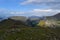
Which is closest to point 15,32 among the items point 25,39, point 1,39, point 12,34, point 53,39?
point 12,34

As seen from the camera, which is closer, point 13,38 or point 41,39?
point 13,38

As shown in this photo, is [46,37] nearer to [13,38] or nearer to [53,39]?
[53,39]

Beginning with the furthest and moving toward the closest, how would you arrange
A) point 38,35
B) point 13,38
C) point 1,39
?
point 38,35
point 13,38
point 1,39

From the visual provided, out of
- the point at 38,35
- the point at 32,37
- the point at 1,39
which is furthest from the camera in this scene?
the point at 38,35

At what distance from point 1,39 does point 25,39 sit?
14.6 meters

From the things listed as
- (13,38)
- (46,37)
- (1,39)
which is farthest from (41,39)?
(1,39)

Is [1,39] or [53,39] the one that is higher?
[1,39]

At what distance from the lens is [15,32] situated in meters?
90.7

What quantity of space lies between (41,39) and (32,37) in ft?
18.3

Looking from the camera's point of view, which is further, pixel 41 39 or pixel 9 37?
pixel 41 39

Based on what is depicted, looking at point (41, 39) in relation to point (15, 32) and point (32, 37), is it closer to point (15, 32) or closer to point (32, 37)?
point (32, 37)

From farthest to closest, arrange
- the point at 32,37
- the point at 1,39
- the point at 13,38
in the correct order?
the point at 32,37 → the point at 13,38 → the point at 1,39

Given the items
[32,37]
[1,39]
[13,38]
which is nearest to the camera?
[1,39]

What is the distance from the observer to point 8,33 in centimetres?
8819
